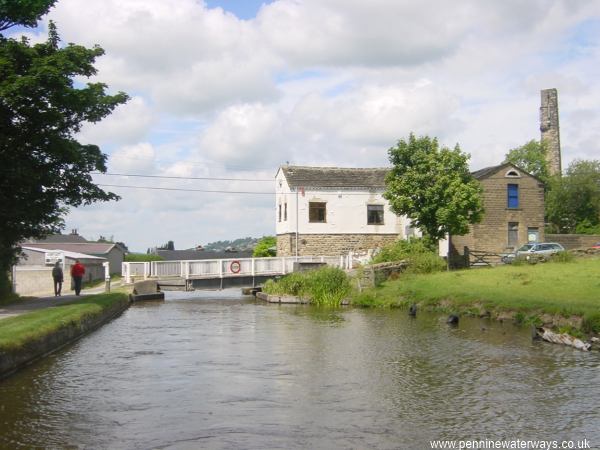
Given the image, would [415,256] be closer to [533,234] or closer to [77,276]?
[533,234]

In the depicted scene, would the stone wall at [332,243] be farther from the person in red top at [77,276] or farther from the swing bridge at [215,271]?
the person in red top at [77,276]

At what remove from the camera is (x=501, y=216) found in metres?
48.0

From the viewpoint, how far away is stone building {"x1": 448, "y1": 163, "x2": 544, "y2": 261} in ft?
155

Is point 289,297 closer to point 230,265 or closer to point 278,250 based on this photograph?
point 230,265

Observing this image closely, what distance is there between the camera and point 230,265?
39.9 m

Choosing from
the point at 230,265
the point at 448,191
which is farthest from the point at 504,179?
the point at 230,265

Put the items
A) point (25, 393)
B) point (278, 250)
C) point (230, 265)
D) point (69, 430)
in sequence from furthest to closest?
point (278, 250)
point (230, 265)
point (25, 393)
point (69, 430)

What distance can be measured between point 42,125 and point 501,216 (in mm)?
34555

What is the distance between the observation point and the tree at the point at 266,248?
187 feet

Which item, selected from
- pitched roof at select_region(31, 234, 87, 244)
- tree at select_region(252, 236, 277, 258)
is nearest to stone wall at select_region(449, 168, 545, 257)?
tree at select_region(252, 236, 277, 258)

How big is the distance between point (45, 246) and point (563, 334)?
5909 centimetres

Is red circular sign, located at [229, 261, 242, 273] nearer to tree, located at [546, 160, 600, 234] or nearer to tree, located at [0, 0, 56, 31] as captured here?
tree, located at [0, 0, 56, 31]

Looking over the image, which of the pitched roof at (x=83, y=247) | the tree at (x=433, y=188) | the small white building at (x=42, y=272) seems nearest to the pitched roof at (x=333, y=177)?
the tree at (x=433, y=188)

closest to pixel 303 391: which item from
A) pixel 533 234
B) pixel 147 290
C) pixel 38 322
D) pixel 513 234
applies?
pixel 38 322
